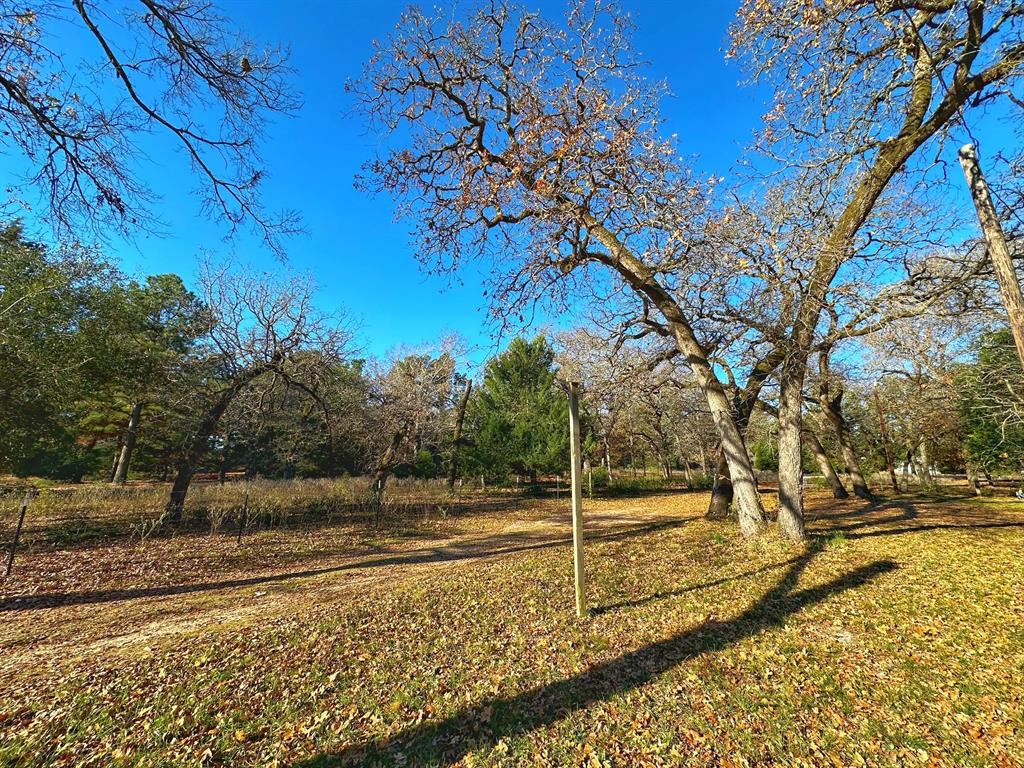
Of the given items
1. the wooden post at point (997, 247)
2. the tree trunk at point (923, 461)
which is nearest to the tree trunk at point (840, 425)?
the tree trunk at point (923, 461)

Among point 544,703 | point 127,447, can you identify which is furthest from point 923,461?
point 127,447

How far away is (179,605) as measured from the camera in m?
6.16

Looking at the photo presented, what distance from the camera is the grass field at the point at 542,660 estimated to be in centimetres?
288

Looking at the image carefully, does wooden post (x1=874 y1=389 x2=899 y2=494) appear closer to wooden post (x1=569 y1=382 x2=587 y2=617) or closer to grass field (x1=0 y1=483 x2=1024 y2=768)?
grass field (x1=0 y1=483 x2=1024 y2=768)

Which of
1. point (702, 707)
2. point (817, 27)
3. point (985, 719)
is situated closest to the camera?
point (985, 719)

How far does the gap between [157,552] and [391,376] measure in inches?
534

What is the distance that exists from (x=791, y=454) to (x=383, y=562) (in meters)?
8.52

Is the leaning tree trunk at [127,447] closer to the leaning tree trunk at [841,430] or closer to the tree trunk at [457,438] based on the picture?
the tree trunk at [457,438]

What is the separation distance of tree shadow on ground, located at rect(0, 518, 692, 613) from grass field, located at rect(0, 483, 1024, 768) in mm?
86

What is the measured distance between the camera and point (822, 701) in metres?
3.24

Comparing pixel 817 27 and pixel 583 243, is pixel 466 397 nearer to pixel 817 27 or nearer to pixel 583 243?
pixel 583 243

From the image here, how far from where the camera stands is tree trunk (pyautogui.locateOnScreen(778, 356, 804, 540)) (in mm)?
7566

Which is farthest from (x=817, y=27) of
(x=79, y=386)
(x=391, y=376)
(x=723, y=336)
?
(x=391, y=376)

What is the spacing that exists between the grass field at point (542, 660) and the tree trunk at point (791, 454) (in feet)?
1.91
